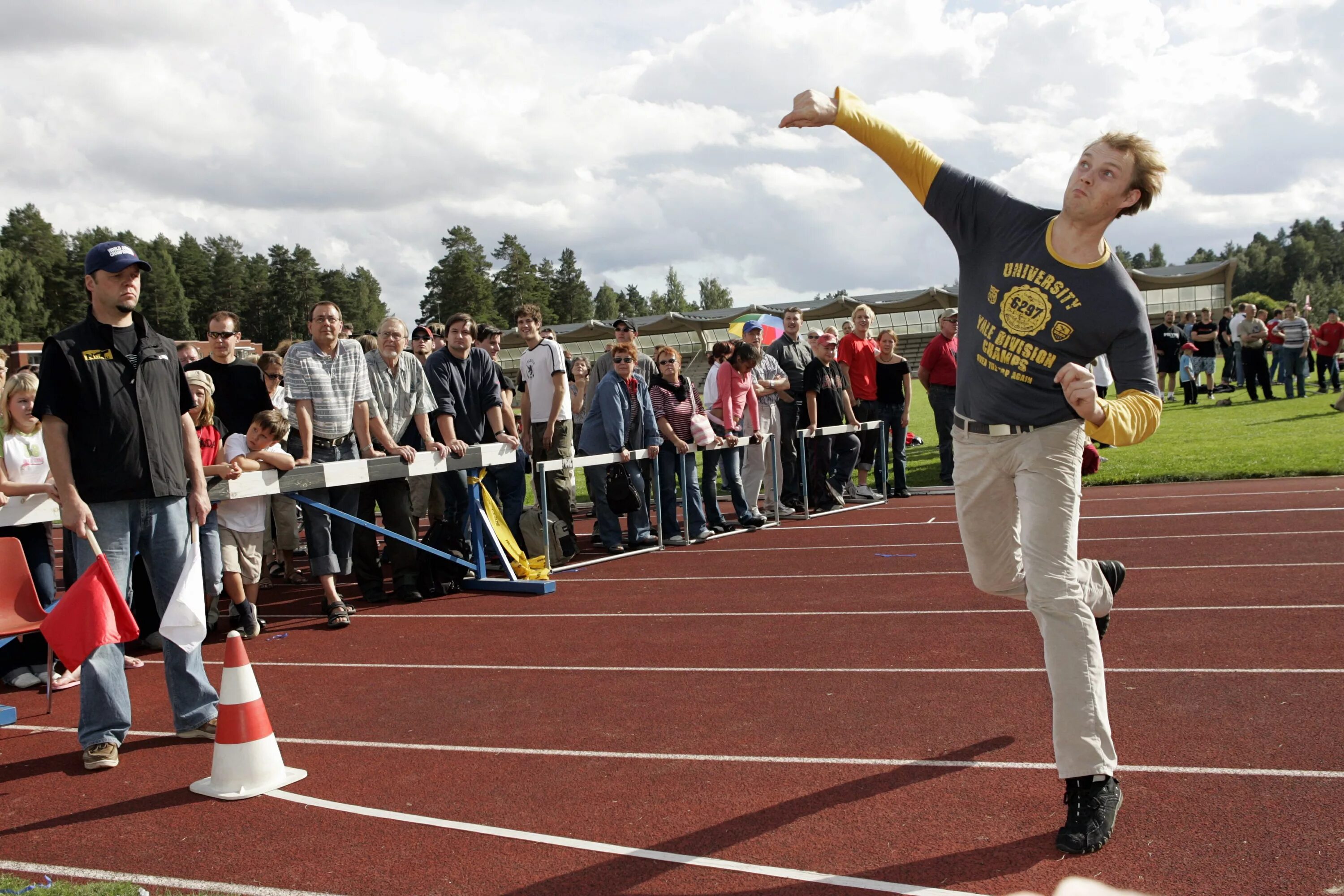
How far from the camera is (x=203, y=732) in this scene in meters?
5.27

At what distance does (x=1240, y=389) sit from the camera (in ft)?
87.3

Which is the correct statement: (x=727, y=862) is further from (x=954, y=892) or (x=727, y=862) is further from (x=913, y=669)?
(x=913, y=669)

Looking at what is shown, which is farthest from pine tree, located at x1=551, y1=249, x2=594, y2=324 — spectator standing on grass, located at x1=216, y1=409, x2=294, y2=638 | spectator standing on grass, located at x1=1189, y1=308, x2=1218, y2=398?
spectator standing on grass, located at x1=216, y1=409, x2=294, y2=638

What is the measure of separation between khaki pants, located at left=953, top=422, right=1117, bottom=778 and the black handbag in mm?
6602

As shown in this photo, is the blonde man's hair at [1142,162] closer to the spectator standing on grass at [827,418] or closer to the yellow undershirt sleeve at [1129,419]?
the yellow undershirt sleeve at [1129,419]

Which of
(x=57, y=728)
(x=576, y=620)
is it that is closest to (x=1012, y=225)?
(x=576, y=620)

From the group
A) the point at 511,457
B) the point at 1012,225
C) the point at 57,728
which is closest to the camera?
the point at 1012,225

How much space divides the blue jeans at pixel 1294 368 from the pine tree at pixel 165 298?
354 ft

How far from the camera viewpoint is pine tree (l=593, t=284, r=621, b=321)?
14012 cm

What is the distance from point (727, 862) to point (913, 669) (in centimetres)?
252

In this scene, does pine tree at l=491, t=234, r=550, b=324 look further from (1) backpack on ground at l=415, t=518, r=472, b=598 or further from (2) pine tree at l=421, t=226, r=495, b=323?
(1) backpack on ground at l=415, t=518, r=472, b=598

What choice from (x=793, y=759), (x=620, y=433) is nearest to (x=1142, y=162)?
(x=793, y=759)

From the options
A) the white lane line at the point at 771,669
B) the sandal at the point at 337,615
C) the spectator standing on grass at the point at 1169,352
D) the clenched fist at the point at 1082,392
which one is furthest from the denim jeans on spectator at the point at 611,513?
the spectator standing on grass at the point at 1169,352

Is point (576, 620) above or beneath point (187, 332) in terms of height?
beneath
